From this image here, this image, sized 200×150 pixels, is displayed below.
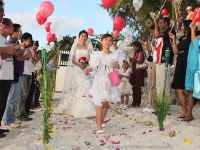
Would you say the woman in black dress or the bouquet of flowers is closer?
the woman in black dress

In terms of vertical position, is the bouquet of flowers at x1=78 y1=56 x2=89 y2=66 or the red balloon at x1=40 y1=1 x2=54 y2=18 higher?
the red balloon at x1=40 y1=1 x2=54 y2=18

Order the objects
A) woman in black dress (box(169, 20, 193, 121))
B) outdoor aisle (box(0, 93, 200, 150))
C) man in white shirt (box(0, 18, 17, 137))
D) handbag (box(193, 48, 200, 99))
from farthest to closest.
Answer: woman in black dress (box(169, 20, 193, 121))
handbag (box(193, 48, 200, 99))
man in white shirt (box(0, 18, 17, 137))
outdoor aisle (box(0, 93, 200, 150))

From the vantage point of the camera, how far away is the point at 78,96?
19.0 feet

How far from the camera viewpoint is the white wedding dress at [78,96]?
220 inches

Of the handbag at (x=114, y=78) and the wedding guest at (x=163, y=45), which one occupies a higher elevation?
the wedding guest at (x=163, y=45)

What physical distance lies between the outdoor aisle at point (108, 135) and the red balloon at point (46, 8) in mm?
2497

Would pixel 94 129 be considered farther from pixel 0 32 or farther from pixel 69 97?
pixel 0 32

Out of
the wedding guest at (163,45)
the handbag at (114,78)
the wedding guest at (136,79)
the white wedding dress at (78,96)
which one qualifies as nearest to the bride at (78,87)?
the white wedding dress at (78,96)

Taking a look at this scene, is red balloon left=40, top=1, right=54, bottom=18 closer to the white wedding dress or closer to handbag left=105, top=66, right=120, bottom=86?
the white wedding dress

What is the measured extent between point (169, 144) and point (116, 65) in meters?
1.51

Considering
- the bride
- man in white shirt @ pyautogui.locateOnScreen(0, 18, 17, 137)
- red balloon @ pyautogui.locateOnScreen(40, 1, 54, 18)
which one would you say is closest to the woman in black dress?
the bride

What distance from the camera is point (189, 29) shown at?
515 centimetres

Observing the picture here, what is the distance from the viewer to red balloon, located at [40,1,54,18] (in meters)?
6.13

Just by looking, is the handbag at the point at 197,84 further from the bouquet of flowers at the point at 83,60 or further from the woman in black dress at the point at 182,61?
the bouquet of flowers at the point at 83,60
